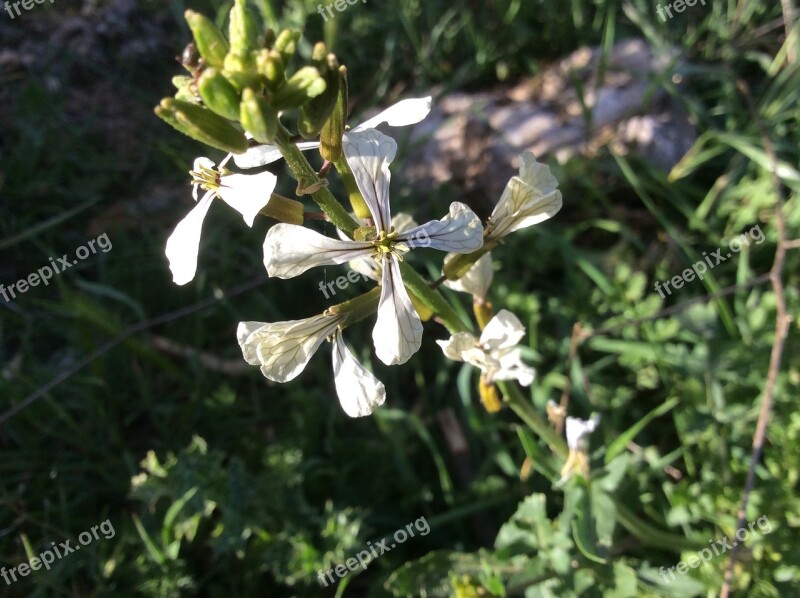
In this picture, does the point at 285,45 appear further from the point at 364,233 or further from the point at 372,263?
the point at 372,263

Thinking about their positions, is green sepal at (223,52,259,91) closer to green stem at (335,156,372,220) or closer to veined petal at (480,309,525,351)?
green stem at (335,156,372,220)

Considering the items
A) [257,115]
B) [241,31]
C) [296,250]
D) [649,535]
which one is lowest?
[649,535]

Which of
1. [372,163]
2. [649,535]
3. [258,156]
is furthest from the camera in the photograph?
[649,535]

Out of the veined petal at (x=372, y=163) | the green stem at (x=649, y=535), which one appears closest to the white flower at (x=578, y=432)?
the green stem at (x=649, y=535)

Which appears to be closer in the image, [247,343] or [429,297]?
[247,343]

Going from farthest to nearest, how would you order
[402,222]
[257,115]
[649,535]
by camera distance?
[649,535]
[402,222]
[257,115]

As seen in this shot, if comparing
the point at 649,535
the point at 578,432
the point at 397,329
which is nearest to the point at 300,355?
the point at 397,329

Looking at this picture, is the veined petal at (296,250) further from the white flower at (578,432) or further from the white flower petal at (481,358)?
the white flower at (578,432)
